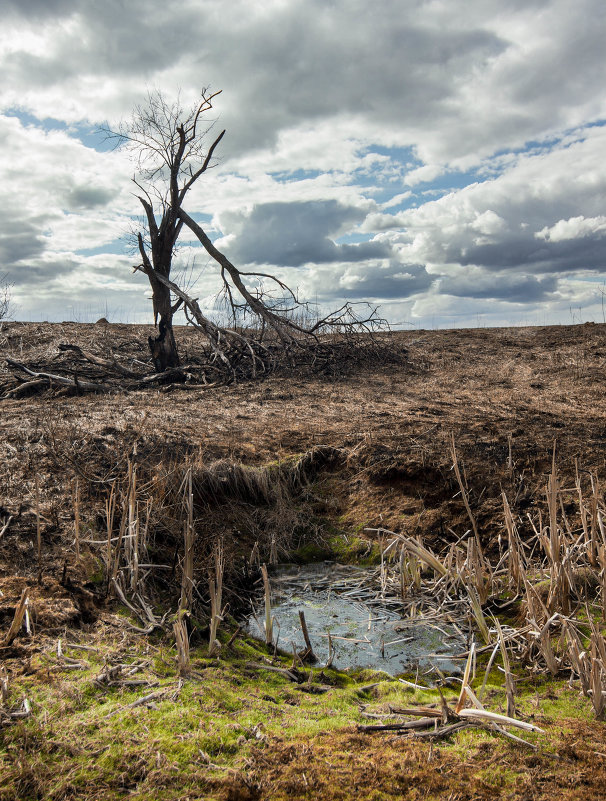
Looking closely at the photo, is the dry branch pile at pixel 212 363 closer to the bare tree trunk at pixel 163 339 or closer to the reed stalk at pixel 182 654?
the bare tree trunk at pixel 163 339

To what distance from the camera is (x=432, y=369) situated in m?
11.0

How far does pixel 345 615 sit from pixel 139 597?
1.36 metres

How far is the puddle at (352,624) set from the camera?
3.30m

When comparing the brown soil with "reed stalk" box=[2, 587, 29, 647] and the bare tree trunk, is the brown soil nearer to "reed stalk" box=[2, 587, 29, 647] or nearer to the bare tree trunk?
"reed stalk" box=[2, 587, 29, 647]

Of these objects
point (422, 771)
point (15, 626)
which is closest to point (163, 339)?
point (15, 626)

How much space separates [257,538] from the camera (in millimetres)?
4871

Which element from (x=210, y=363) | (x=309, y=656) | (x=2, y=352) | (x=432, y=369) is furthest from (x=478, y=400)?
(x=2, y=352)

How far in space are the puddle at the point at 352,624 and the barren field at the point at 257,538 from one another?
0.74 feet

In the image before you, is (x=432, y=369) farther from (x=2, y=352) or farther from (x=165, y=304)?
(x=2, y=352)

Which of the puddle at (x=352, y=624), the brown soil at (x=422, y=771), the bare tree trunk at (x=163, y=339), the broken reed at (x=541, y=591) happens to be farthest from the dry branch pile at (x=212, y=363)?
the brown soil at (x=422, y=771)

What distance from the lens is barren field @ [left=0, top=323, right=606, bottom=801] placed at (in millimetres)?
1986

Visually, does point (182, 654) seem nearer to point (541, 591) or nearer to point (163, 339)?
point (541, 591)

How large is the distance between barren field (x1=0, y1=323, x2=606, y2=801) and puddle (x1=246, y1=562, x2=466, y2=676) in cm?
23

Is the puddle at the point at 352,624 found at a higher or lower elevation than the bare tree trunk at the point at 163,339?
lower
